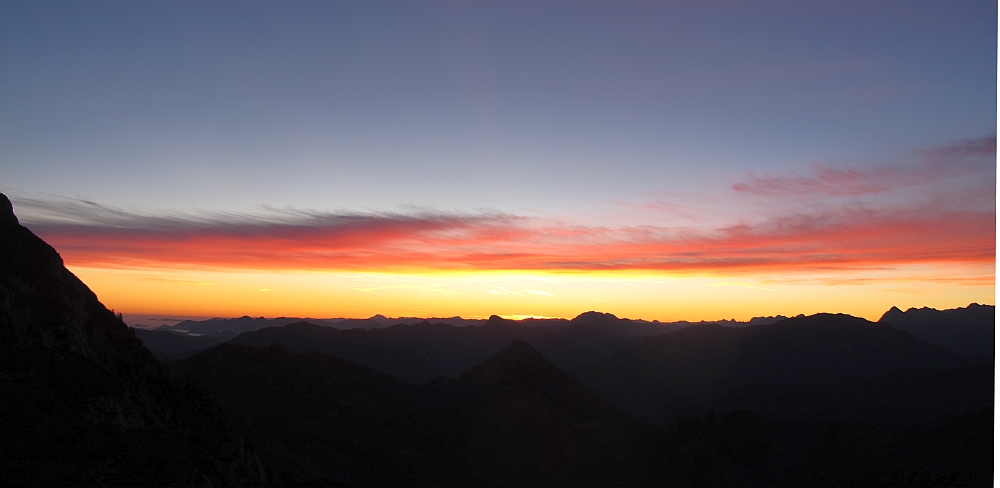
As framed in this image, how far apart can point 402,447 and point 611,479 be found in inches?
1307

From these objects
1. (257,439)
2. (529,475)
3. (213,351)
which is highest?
(213,351)

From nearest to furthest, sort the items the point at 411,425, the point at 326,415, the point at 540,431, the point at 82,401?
the point at 82,401 → the point at 326,415 → the point at 411,425 → the point at 540,431

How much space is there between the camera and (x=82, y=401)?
3412 centimetres

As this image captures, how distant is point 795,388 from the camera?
17875 centimetres

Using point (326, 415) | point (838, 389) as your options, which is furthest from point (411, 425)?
point (838, 389)

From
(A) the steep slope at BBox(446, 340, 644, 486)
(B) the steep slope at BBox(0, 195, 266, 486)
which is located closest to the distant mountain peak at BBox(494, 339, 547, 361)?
(A) the steep slope at BBox(446, 340, 644, 486)

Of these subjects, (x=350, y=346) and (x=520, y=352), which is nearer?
(x=520, y=352)

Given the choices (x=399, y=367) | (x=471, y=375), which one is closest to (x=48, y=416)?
(x=471, y=375)

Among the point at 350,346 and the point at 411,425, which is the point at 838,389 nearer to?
the point at 411,425

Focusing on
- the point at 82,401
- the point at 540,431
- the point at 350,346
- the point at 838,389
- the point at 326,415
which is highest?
the point at 82,401

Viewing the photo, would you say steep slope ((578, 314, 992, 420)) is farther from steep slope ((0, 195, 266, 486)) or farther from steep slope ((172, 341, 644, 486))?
steep slope ((0, 195, 266, 486))

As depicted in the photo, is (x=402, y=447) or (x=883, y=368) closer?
(x=402, y=447)

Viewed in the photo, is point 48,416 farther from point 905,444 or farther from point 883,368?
point 883,368

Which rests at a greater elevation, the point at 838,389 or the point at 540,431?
the point at 838,389
